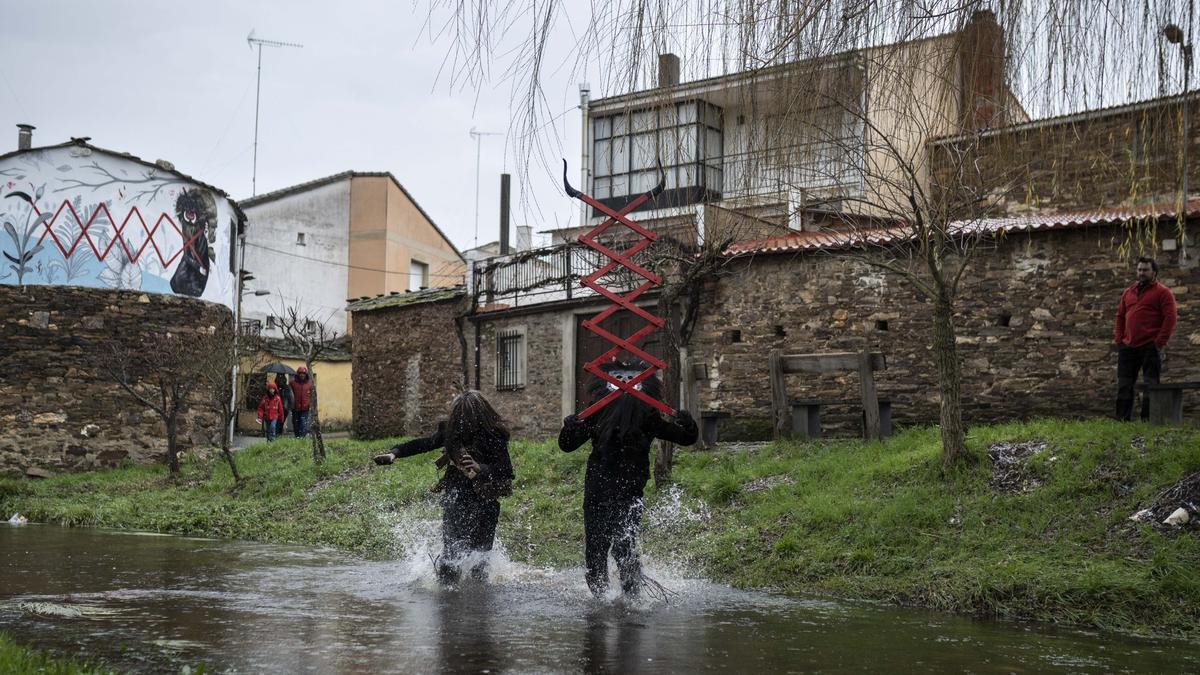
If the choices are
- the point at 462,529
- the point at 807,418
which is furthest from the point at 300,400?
the point at 462,529

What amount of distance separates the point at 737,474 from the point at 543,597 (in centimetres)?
585

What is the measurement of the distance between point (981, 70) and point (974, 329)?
1216cm

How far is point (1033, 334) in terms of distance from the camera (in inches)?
629

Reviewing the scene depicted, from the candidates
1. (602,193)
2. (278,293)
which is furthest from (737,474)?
(278,293)

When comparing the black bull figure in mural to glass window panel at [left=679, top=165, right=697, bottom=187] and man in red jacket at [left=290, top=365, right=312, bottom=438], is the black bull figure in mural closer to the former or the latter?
man in red jacket at [left=290, top=365, right=312, bottom=438]

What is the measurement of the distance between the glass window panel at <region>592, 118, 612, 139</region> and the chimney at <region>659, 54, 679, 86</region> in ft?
1.59

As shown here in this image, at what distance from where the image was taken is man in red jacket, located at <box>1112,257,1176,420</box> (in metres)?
12.8

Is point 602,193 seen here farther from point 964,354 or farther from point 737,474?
point 737,474

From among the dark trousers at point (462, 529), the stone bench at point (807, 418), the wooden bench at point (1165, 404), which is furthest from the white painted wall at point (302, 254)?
the dark trousers at point (462, 529)

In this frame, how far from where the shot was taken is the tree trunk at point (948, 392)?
464 inches

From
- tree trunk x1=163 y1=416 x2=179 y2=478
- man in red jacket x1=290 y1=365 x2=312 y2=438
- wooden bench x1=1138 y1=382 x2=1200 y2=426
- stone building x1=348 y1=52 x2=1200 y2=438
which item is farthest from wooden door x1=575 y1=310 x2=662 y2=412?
wooden bench x1=1138 y1=382 x2=1200 y2=426

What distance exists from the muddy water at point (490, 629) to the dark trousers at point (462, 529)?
7.5 inches

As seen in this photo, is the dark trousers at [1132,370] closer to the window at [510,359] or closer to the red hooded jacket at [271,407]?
the window at [510,359]

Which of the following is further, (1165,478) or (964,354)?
(964,354)
